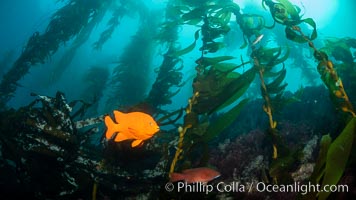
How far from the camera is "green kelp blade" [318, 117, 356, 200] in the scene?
6.17ft

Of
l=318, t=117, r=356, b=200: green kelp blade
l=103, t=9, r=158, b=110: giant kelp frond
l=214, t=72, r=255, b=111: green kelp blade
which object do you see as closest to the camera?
l=318, t=117, r=356, b=200: green kelp blade

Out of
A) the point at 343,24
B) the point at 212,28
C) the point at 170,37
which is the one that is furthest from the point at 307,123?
the point at 343,24

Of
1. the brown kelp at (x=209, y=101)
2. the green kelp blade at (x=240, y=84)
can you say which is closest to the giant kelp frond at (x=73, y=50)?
the brown kelp at (x=209, y=101)

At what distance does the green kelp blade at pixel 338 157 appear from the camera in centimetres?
188

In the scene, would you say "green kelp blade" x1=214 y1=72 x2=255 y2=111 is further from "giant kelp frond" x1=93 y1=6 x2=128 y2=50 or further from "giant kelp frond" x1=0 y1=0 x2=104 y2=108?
"giant kelp frond" x1=93 y1=6 x2=128 y2=50

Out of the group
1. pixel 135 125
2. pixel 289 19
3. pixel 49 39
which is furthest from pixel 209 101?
pixel 49 39

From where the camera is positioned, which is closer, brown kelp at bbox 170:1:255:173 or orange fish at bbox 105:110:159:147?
orange fish at bbox 105:110:159:147

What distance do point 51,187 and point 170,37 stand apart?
550 cm

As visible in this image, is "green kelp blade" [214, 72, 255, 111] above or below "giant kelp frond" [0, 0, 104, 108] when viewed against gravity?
below

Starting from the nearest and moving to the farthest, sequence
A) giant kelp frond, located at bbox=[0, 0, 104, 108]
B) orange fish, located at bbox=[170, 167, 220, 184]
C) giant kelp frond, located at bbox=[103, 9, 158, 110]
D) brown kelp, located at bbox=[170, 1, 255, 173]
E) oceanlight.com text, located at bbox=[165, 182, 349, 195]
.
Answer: oceanlight.com text, located at bbox=[165, 182, 349, 195] < orange fish, located at bbox=[170, 167, 220, 184] < brown kelp, located at bbox=[170, 1, 255, 173] < giant kelp frond, located at bbox=[0, 0, 104, 108] < giant kelp frond, located at bbox=[103, 9, 158, 110]

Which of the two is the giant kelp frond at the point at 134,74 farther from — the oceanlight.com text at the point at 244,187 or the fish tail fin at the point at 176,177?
the fish tail fin at the point at 176,177

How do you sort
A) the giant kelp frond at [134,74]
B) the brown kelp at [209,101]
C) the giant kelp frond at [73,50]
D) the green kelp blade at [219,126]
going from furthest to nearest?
the giant kelp frond at [73,50], the giant kelp frond at [134,74], the green kelp blade at [219,126], the brown kelp at [209,101]

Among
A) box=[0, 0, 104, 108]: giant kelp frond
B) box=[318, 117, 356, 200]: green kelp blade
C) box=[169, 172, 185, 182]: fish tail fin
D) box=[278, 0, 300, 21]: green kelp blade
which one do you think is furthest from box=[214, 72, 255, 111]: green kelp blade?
box=[0, 0, 104, 108]: giant kelp frond

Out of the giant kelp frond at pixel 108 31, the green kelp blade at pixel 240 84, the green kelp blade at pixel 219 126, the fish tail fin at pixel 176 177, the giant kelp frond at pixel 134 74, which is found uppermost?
the giant kelp frond at pixel 108 31
